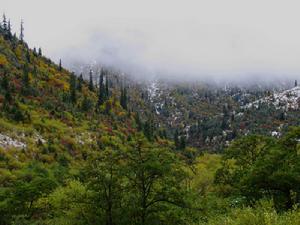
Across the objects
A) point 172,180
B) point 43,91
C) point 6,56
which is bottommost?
point 172,180

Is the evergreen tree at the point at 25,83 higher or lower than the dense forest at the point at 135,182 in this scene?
higher

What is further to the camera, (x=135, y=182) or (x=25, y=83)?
(x=25, y=83)

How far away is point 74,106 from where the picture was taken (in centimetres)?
13212

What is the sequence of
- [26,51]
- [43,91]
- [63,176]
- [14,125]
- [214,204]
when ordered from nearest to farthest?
[214,204] < [63,176] < [14,125] < [43,91] < [26,51]

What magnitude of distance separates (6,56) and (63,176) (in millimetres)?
78101

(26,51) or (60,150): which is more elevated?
(26,51)

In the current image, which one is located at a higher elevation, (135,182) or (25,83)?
(25,83)

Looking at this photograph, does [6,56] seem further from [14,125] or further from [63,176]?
[63,176]

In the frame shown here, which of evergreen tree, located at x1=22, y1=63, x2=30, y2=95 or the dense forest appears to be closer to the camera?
the dense forest

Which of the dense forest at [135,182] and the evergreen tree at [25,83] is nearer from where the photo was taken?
the dense forest at [135,182]

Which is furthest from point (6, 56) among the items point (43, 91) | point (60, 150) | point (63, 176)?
point (63, 176)

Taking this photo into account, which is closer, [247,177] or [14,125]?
[247,177]

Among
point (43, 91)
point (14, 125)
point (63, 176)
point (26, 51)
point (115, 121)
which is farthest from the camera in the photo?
point (26, 51)

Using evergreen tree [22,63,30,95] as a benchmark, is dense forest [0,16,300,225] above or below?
below
